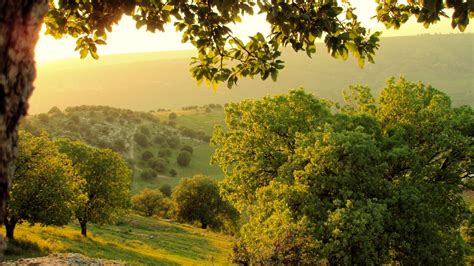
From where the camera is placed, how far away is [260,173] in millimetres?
28000

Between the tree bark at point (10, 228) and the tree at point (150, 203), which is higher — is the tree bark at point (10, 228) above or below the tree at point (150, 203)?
above

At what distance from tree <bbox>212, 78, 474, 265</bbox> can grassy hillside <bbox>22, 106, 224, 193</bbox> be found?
7076 centimetres

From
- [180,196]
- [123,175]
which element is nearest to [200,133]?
[180,196]

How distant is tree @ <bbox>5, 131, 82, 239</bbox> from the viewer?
98.3 ft

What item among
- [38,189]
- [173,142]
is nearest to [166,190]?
[173,142]

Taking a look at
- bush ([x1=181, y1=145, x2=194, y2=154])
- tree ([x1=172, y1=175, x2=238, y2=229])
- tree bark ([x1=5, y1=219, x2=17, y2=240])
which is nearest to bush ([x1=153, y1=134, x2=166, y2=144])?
bush ([x1=181, y1=145, x2=194, y2=154])

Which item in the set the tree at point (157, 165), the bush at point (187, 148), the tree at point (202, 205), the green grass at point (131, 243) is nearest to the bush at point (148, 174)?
the tree at point (157, 165)

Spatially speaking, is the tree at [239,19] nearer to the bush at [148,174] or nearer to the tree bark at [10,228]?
the tree bark at [10,228]

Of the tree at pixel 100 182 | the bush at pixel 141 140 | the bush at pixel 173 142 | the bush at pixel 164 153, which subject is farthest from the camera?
the bush at pixel 173 142

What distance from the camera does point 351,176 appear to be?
23.4m

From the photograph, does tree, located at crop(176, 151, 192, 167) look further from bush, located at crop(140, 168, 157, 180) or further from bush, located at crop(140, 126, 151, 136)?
bush, located at crop(140, 126, 151, 136)

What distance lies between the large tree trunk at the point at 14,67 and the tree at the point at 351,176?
694 inches

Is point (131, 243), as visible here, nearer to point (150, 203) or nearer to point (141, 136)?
point (150, 203)

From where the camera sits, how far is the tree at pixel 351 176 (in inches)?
819
